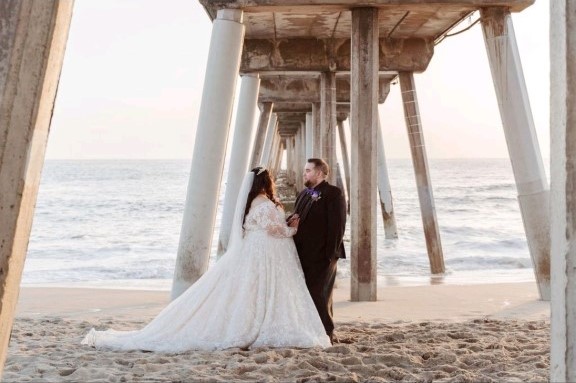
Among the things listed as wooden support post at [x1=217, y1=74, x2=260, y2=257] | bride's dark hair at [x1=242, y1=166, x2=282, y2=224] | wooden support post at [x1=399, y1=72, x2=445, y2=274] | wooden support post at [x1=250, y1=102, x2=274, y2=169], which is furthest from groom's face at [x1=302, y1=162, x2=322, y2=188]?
wooden support post at [x1=250, y1=102, x2=274, y2=169]

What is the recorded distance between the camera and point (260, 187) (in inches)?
258

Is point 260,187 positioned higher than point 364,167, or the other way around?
point 364,167

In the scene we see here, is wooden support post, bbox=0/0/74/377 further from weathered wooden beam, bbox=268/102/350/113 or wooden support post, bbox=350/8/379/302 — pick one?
weathered wooden beam, bbox=268/102/350/113

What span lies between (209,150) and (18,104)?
20.2ft

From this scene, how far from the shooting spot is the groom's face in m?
6.59

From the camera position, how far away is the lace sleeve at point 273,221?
6.43 meters

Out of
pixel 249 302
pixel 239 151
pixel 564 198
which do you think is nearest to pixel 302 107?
pixel 239 151

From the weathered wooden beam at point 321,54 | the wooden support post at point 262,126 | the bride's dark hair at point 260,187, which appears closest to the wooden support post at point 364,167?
the bride's dark hair at point 260,187

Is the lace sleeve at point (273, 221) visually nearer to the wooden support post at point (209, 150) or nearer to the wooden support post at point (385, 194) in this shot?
Answer: the wooden support post at point (209, 150)

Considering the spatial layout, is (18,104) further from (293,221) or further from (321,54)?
(321,54)

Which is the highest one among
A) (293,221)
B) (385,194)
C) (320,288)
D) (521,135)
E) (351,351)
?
(385,194)

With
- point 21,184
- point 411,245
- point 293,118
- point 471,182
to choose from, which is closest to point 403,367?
point 21,184

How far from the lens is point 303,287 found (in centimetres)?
642

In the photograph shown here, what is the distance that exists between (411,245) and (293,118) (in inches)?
440
